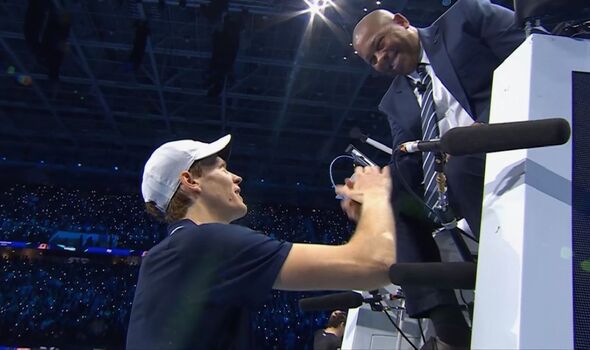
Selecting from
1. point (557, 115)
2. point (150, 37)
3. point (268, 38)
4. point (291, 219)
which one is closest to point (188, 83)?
point (150, 37)

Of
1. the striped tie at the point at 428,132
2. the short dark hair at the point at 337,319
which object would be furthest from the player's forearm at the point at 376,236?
the short dark hair at the point at 337,319

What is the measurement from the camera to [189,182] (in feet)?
5.22

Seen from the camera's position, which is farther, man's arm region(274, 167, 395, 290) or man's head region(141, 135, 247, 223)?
man's head region(141, 135, 247, 223)

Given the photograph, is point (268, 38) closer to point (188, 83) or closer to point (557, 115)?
point (188, 83)

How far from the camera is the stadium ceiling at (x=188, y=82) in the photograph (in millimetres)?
6680

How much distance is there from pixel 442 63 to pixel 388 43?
1.51ft

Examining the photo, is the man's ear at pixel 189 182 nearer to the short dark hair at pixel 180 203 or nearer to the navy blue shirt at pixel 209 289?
the short dark hair at pixel 180 203

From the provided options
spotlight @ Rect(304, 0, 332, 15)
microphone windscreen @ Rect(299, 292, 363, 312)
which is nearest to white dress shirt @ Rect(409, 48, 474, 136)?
microphone windscreen @ Rect(299, 292, 363, 312)

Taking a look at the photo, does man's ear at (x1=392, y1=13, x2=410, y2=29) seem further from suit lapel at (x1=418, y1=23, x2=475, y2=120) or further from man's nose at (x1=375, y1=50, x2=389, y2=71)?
suit lapel at (x1=418, y1=23, x2=475, y2=120)

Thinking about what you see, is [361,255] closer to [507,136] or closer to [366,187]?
[366,187]

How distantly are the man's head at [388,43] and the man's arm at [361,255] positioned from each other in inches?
28.6

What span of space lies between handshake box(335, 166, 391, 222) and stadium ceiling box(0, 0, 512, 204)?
5.31 meters

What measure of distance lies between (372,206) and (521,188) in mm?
447

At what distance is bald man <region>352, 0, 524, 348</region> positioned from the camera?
48.7 inches
